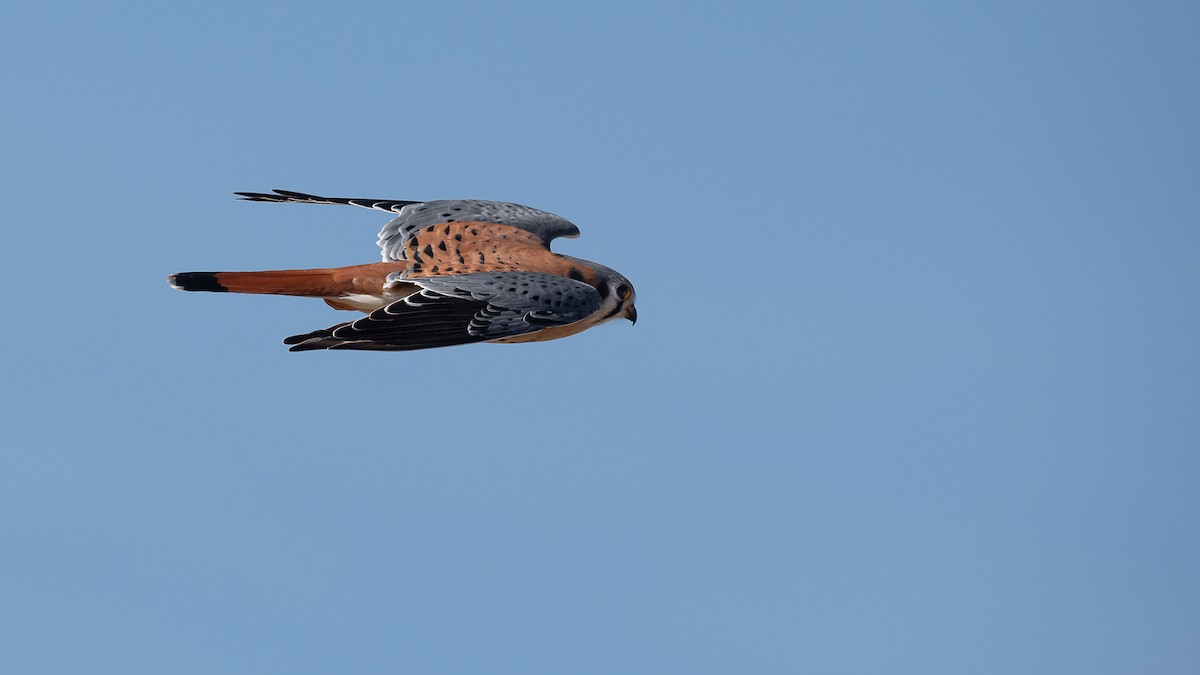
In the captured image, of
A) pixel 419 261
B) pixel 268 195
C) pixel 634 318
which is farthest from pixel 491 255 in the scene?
pixel 268 195

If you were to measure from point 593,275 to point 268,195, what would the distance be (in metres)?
2.57

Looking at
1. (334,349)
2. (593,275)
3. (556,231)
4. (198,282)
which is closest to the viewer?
(334,349)

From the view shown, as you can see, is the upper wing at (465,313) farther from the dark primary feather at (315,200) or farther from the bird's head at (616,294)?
the dark primary feather at (315,200)

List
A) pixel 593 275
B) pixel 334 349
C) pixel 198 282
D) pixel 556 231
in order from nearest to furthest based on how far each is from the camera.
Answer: pixel 334 349, pixel 198 282, pixel 593 275, pixel 556 231

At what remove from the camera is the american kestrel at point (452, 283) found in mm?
10289

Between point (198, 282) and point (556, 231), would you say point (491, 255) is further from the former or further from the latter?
point (198, 282)

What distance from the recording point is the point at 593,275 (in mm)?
11711

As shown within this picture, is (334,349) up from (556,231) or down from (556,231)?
down

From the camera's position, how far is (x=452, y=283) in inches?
424

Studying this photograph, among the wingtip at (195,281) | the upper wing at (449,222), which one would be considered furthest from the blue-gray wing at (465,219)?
the wingtip at (195,281)

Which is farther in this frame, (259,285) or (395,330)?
(259,285)

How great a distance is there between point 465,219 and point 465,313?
190 centimetres

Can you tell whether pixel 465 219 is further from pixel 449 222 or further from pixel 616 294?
pixel 616 294

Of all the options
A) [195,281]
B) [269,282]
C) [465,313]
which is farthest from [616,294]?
[195,281]
